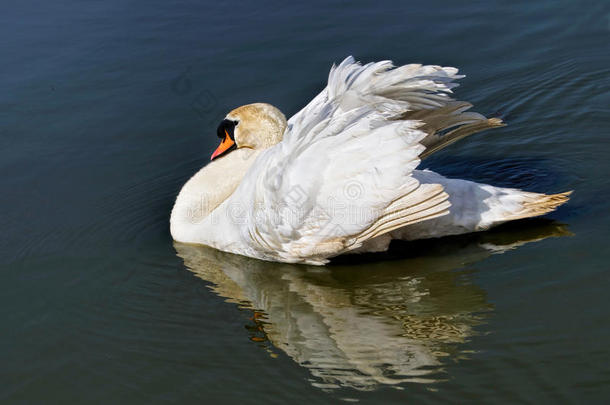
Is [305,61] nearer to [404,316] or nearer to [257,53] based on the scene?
[257,53]

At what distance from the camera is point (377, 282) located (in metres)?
5.54

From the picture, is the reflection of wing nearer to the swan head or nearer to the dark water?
the dark water

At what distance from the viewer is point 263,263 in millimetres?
6117

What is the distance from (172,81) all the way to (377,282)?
182 inches

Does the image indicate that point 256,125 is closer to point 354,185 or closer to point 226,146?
point 226,146

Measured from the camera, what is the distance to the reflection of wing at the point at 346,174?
5242mm

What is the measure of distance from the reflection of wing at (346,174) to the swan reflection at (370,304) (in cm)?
26

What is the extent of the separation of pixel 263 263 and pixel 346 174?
1184 millimetres

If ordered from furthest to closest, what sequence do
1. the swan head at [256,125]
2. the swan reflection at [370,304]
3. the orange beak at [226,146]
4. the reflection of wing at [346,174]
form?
the orange beak at [226,146]
the swan head at [256,125]
the reflection of wing at [346,174]
the swan reflection at [370,304]

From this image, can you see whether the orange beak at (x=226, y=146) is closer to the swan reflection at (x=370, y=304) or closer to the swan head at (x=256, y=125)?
the swan head at (x=256, y=125)

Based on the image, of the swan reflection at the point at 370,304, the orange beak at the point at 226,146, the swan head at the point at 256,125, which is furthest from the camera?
the orange beak at the point at 226,146

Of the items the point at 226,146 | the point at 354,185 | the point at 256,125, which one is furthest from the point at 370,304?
the point at 226,146

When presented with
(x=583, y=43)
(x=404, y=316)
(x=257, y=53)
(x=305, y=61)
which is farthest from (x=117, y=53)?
(x=404, y=316)

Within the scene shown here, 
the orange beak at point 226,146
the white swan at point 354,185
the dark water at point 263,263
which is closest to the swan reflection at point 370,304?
the dark water at point 263,263
